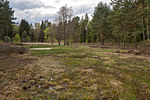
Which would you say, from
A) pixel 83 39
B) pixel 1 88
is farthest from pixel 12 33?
pixel 1 88

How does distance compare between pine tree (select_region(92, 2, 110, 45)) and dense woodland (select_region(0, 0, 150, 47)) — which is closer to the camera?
dense woodland (select_region(0, 0, 150, 47))

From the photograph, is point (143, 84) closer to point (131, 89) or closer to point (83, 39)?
point (131, 89)

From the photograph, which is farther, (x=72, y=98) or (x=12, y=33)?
(x=12, y=33)

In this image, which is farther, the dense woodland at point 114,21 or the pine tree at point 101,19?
the pine tree at point 101,19

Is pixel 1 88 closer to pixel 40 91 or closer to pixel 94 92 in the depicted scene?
pixel 40 91

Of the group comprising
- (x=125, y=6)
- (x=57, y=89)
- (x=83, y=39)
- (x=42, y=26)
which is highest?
(x=42, y=26)

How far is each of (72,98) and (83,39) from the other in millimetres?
74441

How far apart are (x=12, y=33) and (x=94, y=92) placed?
80.0m

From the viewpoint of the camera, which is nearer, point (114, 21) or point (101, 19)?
point (114, 21)

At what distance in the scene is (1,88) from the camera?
513 centimetres

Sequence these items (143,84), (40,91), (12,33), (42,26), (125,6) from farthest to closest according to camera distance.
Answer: (42,26), (12,33), (125,6), (143,84), (40,91)

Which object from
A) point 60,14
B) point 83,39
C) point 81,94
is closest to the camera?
point 81,94

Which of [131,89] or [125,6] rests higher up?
[125,6]

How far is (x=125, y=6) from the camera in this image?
2736 centimetres
